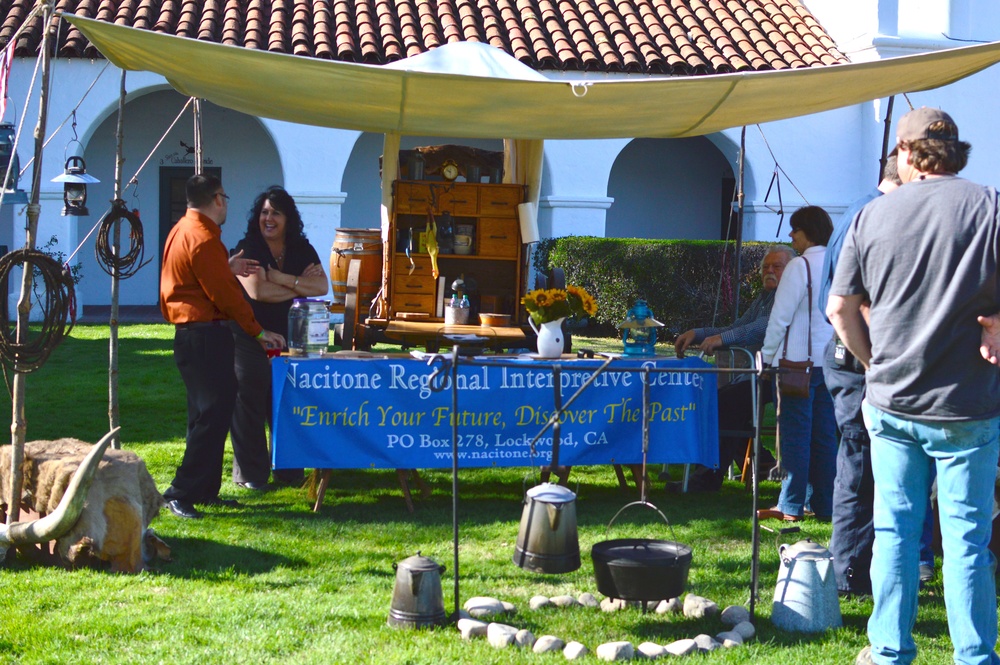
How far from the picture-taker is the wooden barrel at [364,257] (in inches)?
328

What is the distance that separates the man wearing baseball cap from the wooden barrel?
532 cm

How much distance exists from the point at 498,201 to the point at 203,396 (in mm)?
3101

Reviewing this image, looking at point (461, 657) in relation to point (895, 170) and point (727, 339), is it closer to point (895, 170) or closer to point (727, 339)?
point (895, 170)

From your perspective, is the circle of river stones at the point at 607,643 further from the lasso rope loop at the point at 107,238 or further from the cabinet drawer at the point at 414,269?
the cabinet drawer at the point at 414,269

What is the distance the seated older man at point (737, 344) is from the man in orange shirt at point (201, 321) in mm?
2418

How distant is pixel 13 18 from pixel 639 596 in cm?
1297

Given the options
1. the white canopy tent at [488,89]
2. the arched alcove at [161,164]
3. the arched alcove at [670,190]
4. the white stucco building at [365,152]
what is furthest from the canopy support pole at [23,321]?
the arched alcove at [670,190]

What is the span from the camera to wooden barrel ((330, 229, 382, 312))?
8328 mm

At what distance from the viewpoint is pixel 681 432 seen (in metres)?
5.86

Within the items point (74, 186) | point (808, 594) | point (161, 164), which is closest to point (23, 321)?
point (808, 594)

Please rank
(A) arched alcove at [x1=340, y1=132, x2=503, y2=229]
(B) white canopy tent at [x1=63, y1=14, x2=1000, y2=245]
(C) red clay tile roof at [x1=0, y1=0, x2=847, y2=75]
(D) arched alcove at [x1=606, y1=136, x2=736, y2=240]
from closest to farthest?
1. (B) white canopy tent at [x1=63, y1=14, x2=1000, y2=245]
2. (C) red clay tile roof at [x1=0, y1=0, x2=847, y2=75]
3. (A) arched alcove at [x1=340, y1=132, x2=503, y2=229]
4. (D) arched alcove at [x1=606, y1=136, x2=736, y2=240]

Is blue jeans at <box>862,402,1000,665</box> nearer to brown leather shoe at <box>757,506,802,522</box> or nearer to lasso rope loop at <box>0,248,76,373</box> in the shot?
brown leather shoe at <box>757,506,802,522</box>

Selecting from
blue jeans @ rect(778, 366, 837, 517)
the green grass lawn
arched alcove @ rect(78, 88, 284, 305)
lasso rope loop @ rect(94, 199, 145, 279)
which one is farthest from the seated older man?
arched alcove @ rect(78, 88, 284, 305)

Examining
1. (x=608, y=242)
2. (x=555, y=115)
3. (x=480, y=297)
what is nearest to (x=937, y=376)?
(x=555, y=115)
